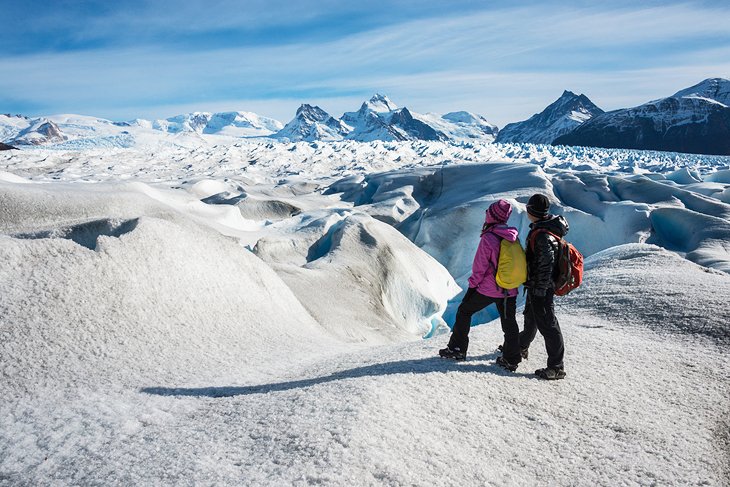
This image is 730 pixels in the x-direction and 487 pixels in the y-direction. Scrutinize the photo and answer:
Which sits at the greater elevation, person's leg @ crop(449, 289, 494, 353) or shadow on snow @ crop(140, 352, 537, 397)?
person's leg @ crop(449, 289, 494, 353)

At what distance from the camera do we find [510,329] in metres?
3.79

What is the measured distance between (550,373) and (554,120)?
182 m

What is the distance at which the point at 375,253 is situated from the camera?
11250 millimetres

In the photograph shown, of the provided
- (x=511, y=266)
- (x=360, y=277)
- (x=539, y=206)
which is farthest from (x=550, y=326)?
(x=360, y=277)

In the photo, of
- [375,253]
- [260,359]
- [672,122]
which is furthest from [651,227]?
[672,122]

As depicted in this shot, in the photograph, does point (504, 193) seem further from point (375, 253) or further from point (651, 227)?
point (375, 253)

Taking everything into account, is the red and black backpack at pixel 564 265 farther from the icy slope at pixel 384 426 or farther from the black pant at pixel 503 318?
the icy slope at pixel 384 426

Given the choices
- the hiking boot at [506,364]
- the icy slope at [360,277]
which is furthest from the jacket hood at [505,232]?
the icy slope at [360,277]

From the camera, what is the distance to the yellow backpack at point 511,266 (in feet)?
11.8

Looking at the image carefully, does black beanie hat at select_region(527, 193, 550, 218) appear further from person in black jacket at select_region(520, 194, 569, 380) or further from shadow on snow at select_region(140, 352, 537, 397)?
shadow on snow at select_region(140, 352, 537, 397)

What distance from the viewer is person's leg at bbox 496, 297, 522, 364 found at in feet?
12.2

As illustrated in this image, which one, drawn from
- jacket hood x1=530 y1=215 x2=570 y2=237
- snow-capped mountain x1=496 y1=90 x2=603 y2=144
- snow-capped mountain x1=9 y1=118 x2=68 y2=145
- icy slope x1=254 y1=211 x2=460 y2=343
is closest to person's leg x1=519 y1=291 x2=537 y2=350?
jacket hood x1=530 y1=215 x2=570 y2=237

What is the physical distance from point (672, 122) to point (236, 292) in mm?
125345

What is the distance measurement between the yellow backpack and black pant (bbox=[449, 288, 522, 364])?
19 cm
